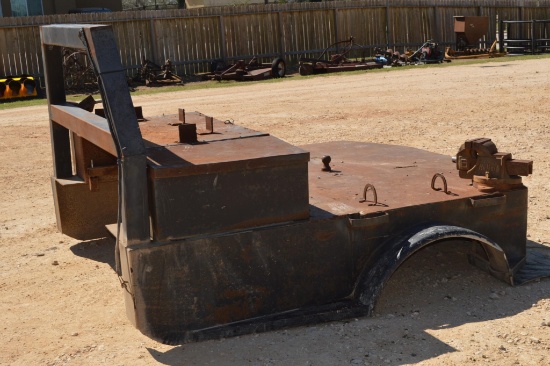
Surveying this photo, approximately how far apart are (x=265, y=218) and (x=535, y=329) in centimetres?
155

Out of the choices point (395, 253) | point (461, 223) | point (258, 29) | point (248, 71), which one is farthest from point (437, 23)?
point (395, 253)

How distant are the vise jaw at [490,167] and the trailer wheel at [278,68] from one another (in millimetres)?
16270

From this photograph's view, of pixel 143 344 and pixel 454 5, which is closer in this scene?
pixel 143 344

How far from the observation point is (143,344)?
14.8ft

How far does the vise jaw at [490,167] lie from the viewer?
16.5 feet

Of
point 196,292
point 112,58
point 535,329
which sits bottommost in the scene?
point 535,329

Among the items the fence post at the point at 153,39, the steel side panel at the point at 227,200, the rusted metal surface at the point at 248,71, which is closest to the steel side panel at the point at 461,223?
the steel side panel at the point at 227,200

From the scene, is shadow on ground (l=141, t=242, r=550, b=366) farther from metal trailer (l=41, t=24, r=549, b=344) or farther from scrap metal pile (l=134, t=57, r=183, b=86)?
scrap metal pile (l=134, t=57, r=183, b=86)

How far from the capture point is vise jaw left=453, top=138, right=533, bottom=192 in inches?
198

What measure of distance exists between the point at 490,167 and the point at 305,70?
1668 cm

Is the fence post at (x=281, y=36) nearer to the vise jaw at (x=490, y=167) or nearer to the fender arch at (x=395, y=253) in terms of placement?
the vise jaw at (x=490, y=167)

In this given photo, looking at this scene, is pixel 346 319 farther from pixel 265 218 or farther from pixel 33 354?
pixel 33 354

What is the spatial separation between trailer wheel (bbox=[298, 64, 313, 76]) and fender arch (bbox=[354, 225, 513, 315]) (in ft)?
55.7

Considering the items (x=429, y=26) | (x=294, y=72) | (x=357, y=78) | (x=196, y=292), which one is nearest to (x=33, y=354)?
(x=196, y=292)
